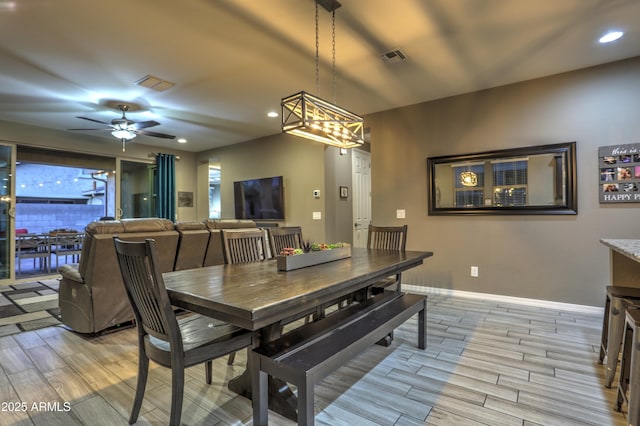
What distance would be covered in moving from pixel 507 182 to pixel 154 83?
4451mm

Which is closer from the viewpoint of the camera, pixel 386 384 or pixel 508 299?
pixel 386 384

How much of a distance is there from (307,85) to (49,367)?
3.63 meters

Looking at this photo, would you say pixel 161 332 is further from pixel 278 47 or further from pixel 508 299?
pixel 508 299

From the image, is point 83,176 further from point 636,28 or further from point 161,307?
point 636,28

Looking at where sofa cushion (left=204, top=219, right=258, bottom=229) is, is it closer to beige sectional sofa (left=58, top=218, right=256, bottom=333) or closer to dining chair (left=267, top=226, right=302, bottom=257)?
beige sectional sofa (left=58, top=218, right=256, bottom=333)

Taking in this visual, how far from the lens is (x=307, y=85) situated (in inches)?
152

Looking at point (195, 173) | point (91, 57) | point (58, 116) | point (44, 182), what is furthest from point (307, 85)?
point (44, 182)

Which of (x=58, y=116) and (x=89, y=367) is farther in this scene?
(x=58, y=116)

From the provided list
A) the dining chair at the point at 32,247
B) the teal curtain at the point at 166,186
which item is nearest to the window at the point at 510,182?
the teal curtain at the point at 166,186

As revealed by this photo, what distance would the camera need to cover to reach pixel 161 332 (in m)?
1.51

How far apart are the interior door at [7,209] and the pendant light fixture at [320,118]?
220 inches

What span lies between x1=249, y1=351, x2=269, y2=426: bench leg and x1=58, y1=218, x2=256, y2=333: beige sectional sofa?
157 centimetres

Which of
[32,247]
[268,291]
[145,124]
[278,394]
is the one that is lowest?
[278,394]

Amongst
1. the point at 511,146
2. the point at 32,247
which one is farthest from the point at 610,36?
the point at 32,247
